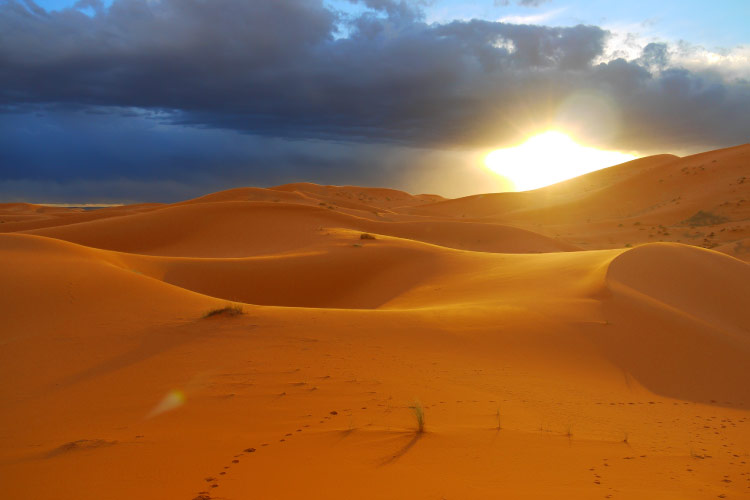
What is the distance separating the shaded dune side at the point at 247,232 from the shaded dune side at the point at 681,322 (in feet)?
46.9

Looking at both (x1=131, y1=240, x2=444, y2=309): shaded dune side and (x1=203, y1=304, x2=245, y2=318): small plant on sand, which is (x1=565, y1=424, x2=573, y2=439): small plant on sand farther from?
(x1=131, y1=240, x2=444, y2=309): shaded dune side

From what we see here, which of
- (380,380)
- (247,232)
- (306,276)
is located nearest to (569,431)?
(380,380)

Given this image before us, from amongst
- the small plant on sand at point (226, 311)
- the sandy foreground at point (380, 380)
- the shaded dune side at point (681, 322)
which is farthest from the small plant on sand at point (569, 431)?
the small plant on sand at point (226, 311)

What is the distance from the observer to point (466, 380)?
7465 mm

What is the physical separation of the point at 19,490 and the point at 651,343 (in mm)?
9560

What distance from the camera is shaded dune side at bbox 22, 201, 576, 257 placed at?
2736cm

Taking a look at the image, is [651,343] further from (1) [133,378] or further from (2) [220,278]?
(2) [220,278]

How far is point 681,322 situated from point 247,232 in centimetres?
2296

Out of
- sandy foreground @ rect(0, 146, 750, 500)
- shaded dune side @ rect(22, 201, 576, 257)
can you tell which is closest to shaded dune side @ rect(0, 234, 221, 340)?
sandy foreground @ rect(0, 146, 750, 500)

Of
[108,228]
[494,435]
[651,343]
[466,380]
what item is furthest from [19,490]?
[108,228]

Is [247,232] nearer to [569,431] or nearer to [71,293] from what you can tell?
[71,293]

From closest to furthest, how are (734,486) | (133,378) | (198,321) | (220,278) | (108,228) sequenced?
(734,486) → (133,378) → (198,321) → (220,278) → (108,228)

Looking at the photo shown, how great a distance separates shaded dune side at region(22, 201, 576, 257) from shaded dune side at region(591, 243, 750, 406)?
14304mm

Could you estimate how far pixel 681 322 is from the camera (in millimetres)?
10742
